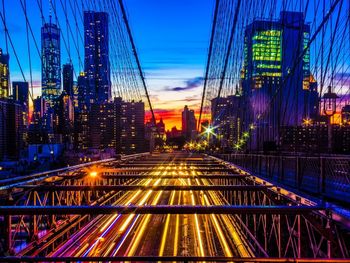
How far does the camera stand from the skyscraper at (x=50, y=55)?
1007 centimetres

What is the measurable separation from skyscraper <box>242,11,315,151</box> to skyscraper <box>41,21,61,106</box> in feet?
23.9

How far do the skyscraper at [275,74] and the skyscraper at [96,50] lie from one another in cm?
651

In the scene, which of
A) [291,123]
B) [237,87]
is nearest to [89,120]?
[237,87]

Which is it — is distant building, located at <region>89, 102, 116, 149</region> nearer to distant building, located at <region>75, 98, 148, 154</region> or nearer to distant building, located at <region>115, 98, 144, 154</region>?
distant building, located at <region>75, 98, 148, 154</region>

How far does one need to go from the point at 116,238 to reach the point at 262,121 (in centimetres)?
1528

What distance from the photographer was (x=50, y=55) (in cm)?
1272

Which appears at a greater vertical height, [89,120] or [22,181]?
[89,120]

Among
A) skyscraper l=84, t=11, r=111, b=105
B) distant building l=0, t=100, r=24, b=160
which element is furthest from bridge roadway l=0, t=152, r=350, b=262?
skyscraper l=84, t=11, r=111, b=105

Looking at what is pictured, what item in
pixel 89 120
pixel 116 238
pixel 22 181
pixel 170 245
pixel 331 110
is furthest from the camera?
pixel 89 120

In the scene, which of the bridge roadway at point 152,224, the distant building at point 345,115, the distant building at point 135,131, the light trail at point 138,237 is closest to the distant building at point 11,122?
the bridge roadway at point 152,224

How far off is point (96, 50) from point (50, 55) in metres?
3.83

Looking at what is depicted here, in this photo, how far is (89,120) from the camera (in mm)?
28438

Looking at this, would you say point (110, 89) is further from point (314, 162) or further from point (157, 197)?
point (314, 162)

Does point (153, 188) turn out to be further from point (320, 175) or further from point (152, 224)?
point (152, 224)
